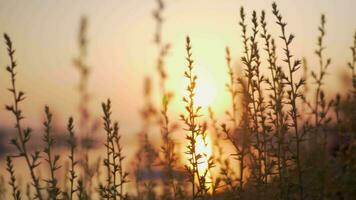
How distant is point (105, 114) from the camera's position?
5922 mm

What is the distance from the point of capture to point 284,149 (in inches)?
245

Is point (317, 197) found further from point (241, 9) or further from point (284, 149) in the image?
point (241, 9)

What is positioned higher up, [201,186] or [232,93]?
[232,93]

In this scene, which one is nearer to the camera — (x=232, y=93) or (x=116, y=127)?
(x=116, y=127)

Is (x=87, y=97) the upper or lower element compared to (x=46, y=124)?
upper

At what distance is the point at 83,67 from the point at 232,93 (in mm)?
2380

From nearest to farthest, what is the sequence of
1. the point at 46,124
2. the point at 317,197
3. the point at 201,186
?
the point at 46,124 < the point at 201,186 < the point at 317,197

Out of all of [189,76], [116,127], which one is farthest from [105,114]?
[189,76]

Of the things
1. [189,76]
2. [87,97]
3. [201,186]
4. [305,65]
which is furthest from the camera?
[305,65]

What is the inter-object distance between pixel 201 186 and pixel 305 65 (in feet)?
14.8

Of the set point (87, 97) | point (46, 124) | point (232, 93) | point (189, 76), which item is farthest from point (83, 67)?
point (46, 124)

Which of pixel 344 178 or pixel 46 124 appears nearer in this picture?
pixel 46 124

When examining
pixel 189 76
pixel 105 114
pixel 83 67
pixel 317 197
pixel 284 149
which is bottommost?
pixel 317 197

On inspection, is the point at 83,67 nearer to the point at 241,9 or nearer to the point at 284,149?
the point at 241,9
